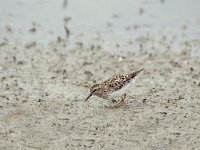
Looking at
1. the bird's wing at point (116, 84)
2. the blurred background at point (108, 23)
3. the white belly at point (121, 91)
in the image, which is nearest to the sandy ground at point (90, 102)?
the white belly at point (121, 91)

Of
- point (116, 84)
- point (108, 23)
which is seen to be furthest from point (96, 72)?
point (108, 23)

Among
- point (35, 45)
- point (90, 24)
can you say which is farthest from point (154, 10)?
point (35, 45)

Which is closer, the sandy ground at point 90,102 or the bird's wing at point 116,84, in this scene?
the sandy ground at point 90,102

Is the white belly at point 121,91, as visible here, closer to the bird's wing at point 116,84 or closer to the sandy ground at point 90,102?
the bird's wing at point 116,84

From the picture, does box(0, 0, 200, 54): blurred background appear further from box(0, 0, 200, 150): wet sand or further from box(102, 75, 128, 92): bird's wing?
box(102, 75, 128, 92): bird's wing

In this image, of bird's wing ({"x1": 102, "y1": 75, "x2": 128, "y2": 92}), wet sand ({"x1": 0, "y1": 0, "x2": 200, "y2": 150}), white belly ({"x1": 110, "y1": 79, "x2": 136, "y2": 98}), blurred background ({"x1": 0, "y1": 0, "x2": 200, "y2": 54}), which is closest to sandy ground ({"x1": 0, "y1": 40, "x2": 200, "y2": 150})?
wet sand ({"x1": 0, "y1": 0, "x2": 200, "y2": 150})

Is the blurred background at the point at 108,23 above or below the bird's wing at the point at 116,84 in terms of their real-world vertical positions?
above

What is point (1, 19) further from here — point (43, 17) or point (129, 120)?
point (129, 120)

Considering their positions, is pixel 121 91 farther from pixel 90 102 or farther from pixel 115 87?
pixel 90 102
